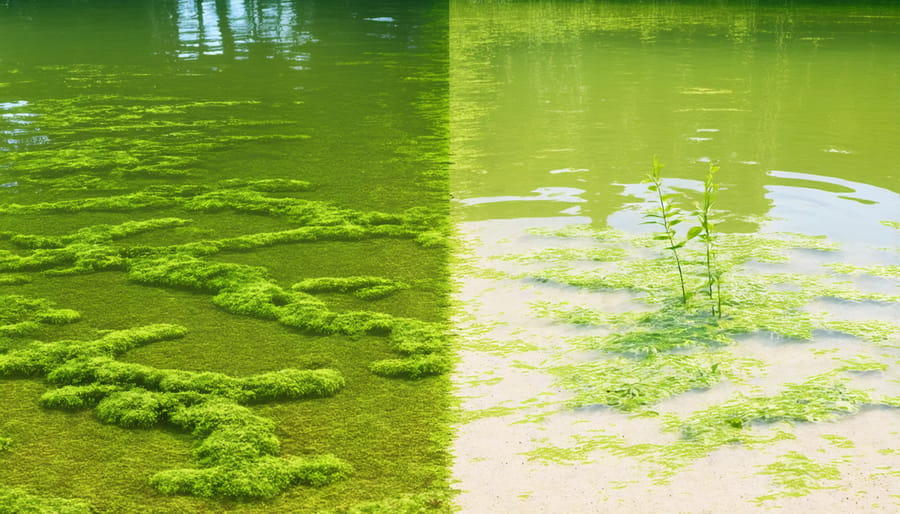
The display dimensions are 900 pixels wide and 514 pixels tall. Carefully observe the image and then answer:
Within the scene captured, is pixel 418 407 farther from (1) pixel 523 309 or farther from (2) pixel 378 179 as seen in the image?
(2) pixel 378 179

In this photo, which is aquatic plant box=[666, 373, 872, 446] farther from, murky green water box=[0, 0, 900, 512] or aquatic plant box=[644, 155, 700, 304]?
aquatic plant box=[644, 155, 700, 304]

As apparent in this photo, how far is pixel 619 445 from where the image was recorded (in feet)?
9.35

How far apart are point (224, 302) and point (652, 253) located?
6.57ft

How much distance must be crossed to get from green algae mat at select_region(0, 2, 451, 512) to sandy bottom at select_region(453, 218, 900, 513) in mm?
141

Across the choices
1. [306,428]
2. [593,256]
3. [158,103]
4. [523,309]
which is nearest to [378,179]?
[593,256]

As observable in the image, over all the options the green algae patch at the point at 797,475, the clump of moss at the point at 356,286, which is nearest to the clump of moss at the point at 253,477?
the green algae patch at the point at 797,475

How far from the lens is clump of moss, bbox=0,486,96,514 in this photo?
255 centimetres

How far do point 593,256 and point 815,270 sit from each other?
3.26 ft

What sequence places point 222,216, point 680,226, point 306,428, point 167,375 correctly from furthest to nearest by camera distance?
point 222,216
point 680,226
point 167,375
point 306,428

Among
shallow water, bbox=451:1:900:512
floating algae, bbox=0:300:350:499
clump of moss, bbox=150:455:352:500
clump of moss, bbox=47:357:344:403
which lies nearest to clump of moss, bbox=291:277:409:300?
shallow water, bbox=451:1:900:512

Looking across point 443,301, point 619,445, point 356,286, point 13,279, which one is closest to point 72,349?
point 13,279

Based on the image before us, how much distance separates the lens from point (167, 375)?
11.0 feet

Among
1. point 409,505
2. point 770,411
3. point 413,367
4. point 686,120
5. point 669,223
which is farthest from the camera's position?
point 686,120

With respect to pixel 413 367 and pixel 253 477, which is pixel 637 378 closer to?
pixel 413 367
